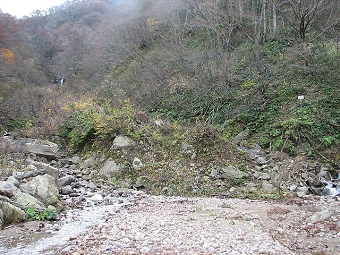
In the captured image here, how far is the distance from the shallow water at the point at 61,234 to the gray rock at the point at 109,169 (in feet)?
8.10

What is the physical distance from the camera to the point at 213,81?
589 inches

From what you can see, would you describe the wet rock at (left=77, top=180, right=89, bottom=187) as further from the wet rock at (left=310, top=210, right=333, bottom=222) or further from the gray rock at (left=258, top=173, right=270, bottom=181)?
the wet rock at (left=310, top=210, right=333, bottom=222)

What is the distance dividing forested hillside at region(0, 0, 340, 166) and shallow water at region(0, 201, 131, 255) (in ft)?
14.2

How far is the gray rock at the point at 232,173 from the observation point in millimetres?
8625

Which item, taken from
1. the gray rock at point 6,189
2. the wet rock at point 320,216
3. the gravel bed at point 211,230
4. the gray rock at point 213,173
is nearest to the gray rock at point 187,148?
the gray rock at point 213,173

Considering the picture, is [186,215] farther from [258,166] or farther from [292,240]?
[258,166]

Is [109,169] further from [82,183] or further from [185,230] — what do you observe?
[185,230]

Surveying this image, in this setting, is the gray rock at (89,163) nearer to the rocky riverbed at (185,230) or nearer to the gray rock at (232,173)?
the rocky riverbed at (185,230)

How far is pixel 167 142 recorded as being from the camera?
32.8ft

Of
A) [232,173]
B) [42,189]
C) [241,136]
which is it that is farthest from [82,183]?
[241,136]

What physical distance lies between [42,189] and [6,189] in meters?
0.83

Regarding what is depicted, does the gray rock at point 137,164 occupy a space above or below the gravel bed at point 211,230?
below

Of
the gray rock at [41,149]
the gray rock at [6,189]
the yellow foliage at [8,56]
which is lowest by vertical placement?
the gray rock at [41,149]

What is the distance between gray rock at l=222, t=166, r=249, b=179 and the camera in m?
8.62
